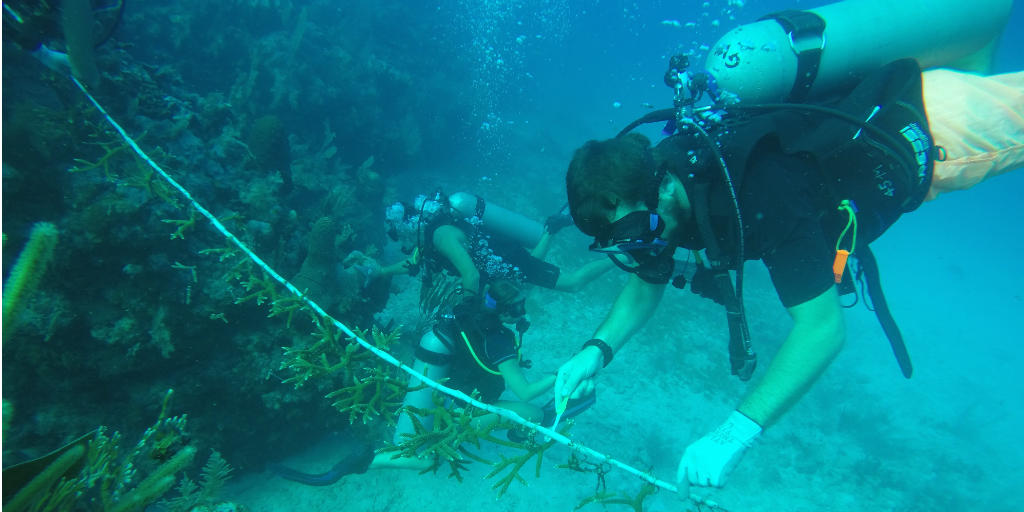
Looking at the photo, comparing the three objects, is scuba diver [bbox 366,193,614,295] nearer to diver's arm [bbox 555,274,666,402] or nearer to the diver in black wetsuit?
diver's arm [bbox 555,274,666,402]

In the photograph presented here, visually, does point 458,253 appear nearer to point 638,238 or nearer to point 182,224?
point 182,224

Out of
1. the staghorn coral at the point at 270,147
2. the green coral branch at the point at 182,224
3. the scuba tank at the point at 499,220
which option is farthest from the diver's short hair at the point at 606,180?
Answer: the staghorn coral at the point at 270,147

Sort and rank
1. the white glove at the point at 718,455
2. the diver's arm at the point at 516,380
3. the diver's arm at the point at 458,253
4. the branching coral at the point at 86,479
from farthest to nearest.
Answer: the diver's arm at the point at 458,253, the diver's arm at the point at 516,380, the white glove at the point at 718,455, the branching coral at the point at 86,479

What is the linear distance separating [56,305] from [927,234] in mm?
66220

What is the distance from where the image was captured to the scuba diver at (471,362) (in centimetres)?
388

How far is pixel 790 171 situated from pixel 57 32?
734 cm

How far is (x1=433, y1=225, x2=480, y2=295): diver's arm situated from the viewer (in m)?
5.24

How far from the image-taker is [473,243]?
249 inches

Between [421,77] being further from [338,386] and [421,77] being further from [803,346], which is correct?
[803,346]

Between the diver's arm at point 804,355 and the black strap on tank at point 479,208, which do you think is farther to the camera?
the black strap on tank at point 479,208

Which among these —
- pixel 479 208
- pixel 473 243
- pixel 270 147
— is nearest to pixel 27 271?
pixel 270 147

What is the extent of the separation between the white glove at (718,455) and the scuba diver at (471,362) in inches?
77.0

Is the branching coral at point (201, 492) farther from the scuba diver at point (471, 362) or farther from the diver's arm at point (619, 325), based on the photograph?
the diver's arm at point (619, 325)

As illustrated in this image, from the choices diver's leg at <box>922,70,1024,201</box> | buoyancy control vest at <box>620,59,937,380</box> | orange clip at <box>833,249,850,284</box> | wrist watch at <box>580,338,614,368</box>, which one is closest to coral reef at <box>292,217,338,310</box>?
wrist watch at <box>580,338,614,368</box>
